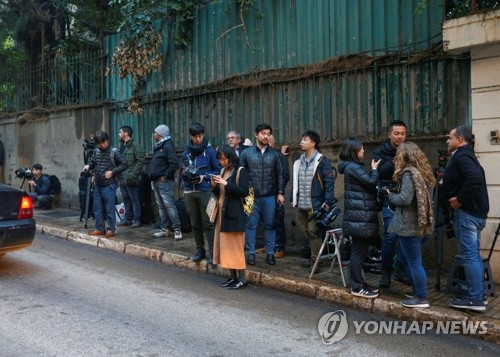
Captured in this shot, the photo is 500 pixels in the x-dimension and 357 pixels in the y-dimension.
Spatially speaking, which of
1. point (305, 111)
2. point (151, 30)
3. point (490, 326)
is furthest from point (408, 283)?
point (151, 30)

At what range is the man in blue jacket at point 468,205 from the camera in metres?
5.00

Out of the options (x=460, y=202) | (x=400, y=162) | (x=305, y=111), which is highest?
(x=305, y=111)

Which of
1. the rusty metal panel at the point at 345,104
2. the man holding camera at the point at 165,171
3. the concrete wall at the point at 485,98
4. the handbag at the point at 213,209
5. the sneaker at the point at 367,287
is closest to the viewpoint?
the sneaker at the point at 367,287

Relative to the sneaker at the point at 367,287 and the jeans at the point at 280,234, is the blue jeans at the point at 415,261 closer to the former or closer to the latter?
the sneaker at the point at 367,287

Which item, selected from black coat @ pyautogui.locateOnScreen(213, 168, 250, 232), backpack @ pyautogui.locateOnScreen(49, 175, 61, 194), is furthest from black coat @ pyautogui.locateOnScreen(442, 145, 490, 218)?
backpack @ pyautogui.locateOnScreen(49, 175, 61, 194)

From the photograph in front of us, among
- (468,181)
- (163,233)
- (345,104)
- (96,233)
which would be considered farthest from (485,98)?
(96,233)

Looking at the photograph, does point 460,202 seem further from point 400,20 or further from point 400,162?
point 400,20

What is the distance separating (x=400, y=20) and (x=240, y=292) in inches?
172

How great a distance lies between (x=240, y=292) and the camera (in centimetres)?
619

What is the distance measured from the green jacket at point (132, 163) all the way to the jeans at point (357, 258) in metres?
5.53

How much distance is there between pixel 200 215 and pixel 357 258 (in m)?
2.48

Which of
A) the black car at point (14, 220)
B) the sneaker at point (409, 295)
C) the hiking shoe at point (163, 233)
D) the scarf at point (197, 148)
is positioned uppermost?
the scarf at point (197, 148)

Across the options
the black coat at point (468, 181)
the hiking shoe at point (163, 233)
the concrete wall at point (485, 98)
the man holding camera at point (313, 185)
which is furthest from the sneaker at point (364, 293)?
the hiking shoe at point (163, 233)

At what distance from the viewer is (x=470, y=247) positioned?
514cm
